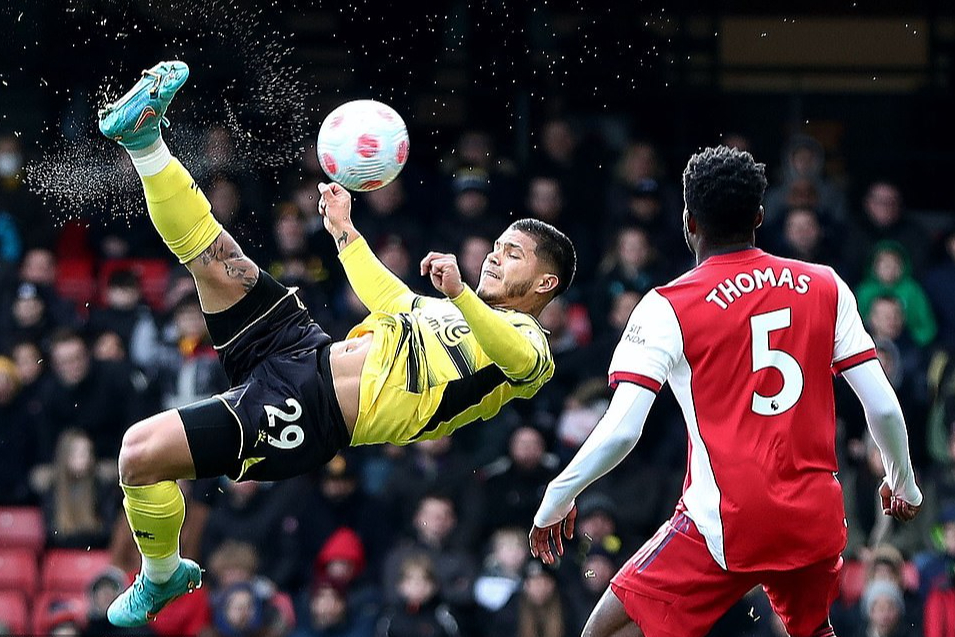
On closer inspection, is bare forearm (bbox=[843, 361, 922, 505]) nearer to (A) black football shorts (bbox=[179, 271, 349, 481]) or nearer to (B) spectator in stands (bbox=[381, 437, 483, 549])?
(A) black football shorts (bbox=[179, 271, 349, 481])

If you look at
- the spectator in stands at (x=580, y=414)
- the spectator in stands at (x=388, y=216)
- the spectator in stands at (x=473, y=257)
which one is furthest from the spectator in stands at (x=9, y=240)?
the spectator in stands at (x=580, y=414)

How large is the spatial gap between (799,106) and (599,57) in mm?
1460

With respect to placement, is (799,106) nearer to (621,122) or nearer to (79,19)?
(621,122)

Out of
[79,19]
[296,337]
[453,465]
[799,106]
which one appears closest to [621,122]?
[799,106]

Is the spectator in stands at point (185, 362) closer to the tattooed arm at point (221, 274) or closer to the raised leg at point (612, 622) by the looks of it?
the tattooed arm at point (221, 274)

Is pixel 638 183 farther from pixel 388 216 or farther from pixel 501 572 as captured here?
pixel 501 572

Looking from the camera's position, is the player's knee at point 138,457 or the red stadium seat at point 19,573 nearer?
the player's knee at point 138,457

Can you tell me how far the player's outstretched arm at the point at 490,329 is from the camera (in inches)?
223

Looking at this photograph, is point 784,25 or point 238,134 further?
point 784,25

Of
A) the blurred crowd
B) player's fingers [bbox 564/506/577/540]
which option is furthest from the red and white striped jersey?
the blurred crowd

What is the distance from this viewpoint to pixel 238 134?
10.8 meters

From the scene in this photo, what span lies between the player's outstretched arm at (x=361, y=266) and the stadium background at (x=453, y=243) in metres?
2.58

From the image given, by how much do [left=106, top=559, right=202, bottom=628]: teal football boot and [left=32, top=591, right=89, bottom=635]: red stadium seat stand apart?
325 cm

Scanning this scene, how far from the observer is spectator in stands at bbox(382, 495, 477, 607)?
9273 millimetres
